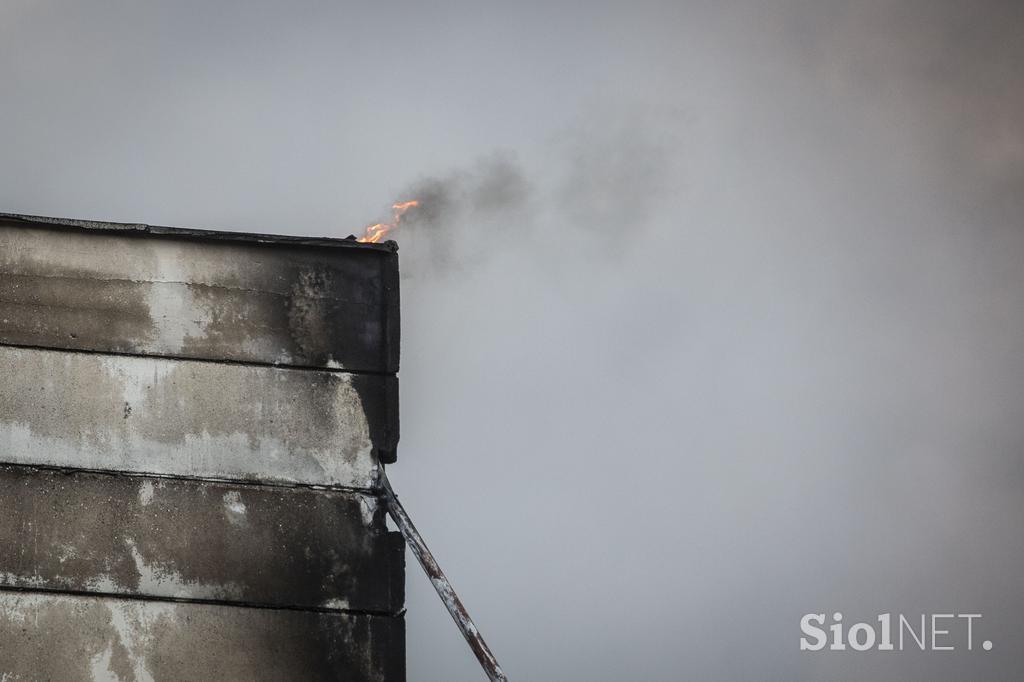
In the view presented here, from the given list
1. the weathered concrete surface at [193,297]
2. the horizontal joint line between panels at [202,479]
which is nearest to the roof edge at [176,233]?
the weathered concrete surface at [193,297]

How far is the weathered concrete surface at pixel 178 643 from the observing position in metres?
9.22

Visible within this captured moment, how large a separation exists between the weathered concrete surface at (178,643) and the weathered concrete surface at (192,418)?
3.37ft

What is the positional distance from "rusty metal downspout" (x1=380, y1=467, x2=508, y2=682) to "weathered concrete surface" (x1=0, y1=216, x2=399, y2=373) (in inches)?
42.6

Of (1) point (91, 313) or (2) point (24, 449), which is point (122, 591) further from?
(1) point (91, 313)

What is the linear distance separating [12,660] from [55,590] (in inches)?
22.2

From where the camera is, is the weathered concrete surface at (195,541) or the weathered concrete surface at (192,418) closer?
the weathered concrete surface at (195,541)

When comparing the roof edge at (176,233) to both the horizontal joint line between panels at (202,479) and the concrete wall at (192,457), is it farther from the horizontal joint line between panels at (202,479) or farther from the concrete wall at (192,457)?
the horizontal joint line between panels at (202,479)

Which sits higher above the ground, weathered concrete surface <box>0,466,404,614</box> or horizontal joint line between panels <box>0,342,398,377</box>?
horizontal joint line between panels <box>0,342,398,377</box>

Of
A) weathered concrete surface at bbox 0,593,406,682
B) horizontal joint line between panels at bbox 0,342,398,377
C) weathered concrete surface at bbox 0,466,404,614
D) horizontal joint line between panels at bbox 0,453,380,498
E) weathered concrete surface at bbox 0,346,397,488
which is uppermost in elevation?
horizontal joint line between panels at bbox 0,342,398,377

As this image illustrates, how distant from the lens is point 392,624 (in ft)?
31.4

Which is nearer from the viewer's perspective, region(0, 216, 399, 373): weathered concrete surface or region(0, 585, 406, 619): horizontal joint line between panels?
region(0, 585, 406, 619): horizontal joint line between panels

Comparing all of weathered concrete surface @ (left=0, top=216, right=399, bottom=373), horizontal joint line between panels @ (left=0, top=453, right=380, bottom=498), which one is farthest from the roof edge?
horizontal joint line between panels @ (left=0, top=453, right=380, bottom=498)

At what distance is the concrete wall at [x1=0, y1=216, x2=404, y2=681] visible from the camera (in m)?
9.34

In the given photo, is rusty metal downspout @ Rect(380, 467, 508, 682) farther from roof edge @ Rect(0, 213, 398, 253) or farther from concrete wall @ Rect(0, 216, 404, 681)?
roof edge @ Rect(0, 213, 398, 253)
